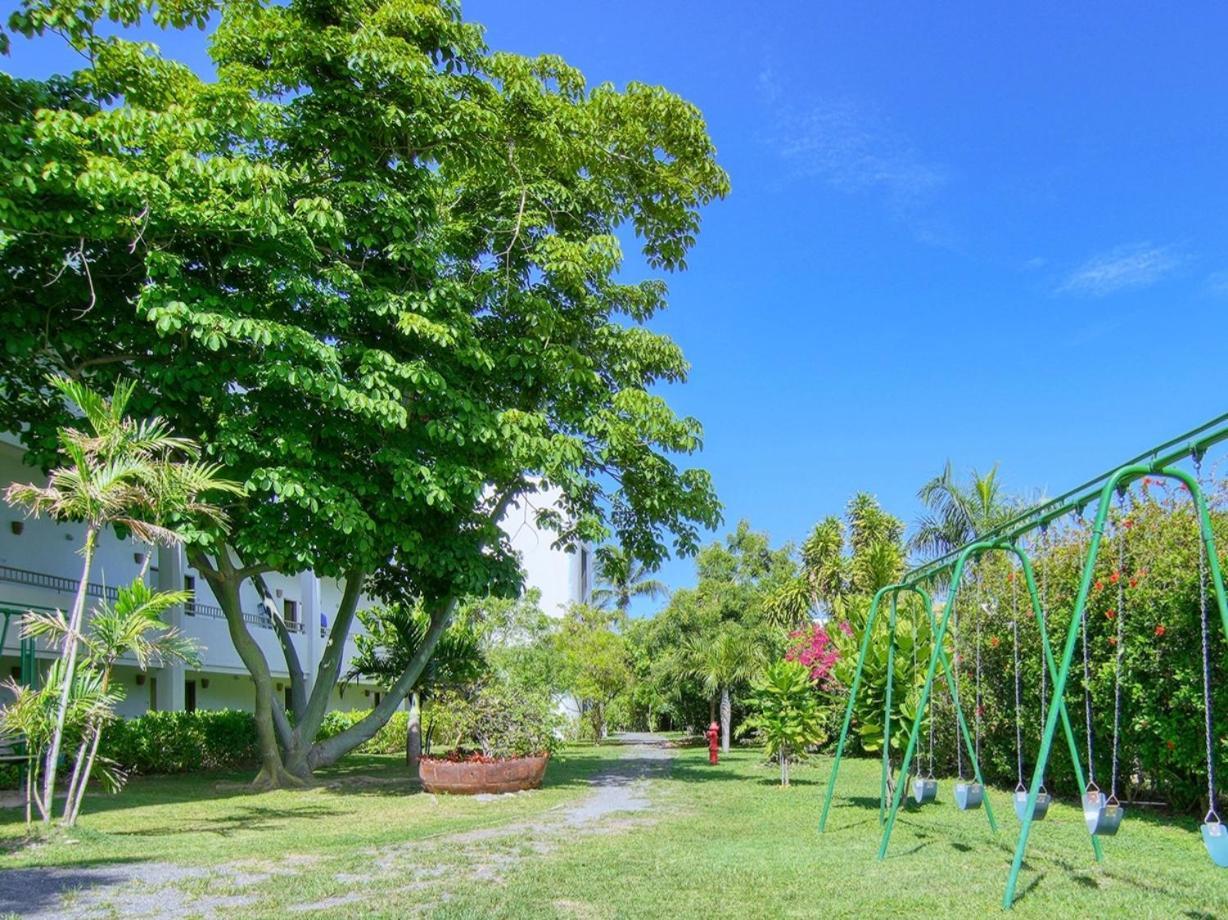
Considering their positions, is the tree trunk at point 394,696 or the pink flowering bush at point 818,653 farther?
the pink flowering bush at point 818,653

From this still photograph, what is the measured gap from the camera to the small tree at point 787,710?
55.8 ft

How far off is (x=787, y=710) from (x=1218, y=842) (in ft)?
38.2

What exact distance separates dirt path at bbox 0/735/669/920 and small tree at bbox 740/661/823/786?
603 centimetres

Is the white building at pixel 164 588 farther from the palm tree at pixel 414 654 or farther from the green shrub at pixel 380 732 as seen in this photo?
the green shrub at pixel 380 732

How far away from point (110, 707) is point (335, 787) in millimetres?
7503

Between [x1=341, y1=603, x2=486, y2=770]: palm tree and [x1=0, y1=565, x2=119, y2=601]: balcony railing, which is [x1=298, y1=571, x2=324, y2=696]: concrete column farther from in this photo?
[x1=341, y1=603, x2=486, y2=770]: palm tree

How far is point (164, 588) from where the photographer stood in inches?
891

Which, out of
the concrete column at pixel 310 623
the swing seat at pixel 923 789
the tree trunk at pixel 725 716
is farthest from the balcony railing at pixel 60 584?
the tree trunk at pixel 725 716

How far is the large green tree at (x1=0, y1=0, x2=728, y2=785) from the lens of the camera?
12.8 m

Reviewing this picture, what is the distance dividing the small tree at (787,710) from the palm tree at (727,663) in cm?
1400

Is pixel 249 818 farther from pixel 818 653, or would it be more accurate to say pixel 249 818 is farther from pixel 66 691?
pixel 818 653

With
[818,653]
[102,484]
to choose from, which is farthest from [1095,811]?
[818,653]

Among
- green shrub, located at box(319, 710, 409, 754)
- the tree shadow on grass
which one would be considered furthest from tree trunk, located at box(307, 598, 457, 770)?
green shrub, located at box(319, 710, 409, 754)

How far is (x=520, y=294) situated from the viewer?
57.1 ft
